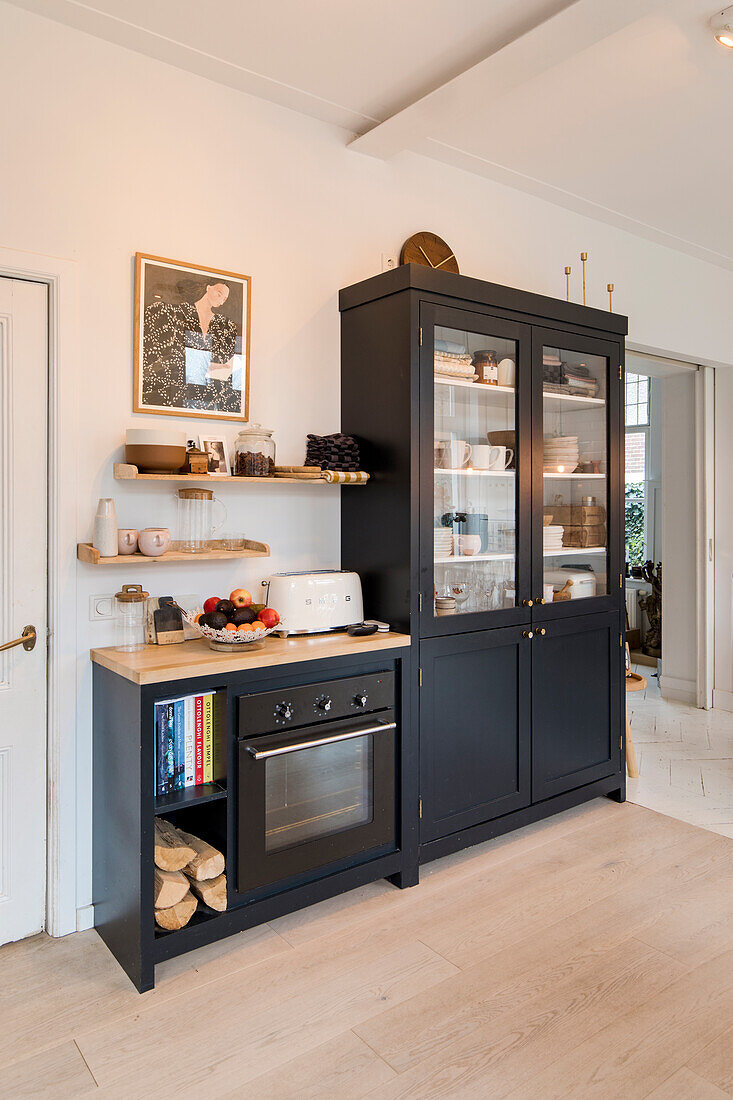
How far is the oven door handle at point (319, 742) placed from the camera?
2.19 meters

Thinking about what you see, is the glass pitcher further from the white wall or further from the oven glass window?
the oven glass window

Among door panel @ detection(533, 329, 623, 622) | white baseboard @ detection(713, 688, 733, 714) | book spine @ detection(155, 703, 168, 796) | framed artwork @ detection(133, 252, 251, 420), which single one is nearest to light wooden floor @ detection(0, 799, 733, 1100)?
book spine @ detection(155, 703, 168, 796)

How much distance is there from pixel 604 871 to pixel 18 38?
3.32 meters

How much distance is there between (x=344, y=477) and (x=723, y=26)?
1842 mm

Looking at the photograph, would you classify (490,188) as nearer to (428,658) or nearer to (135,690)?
(428,658)

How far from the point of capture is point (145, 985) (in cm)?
202

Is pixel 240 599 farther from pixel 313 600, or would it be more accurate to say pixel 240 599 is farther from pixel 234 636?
pixel 313 600

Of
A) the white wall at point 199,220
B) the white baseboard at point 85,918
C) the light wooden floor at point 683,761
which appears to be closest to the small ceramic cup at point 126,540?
the white wall at point 199,220

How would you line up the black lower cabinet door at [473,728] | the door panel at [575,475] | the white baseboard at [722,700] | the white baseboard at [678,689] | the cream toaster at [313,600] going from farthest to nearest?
the white baseboard at [678,689], the white baseboard at [722,700], the door panel at [575,475], the black lower cabinet door at [473,728], the cream toaster at [313,600]

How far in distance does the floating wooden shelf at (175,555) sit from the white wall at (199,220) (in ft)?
0.29

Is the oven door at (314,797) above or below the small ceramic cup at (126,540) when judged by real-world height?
below

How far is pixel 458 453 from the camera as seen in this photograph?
9.12 ft

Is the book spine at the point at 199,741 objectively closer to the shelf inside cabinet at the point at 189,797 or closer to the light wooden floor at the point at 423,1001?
the shelf inside cabinet at the point at 189,797

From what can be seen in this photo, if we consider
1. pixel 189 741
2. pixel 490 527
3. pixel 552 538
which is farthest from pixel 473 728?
pixel 189 741
